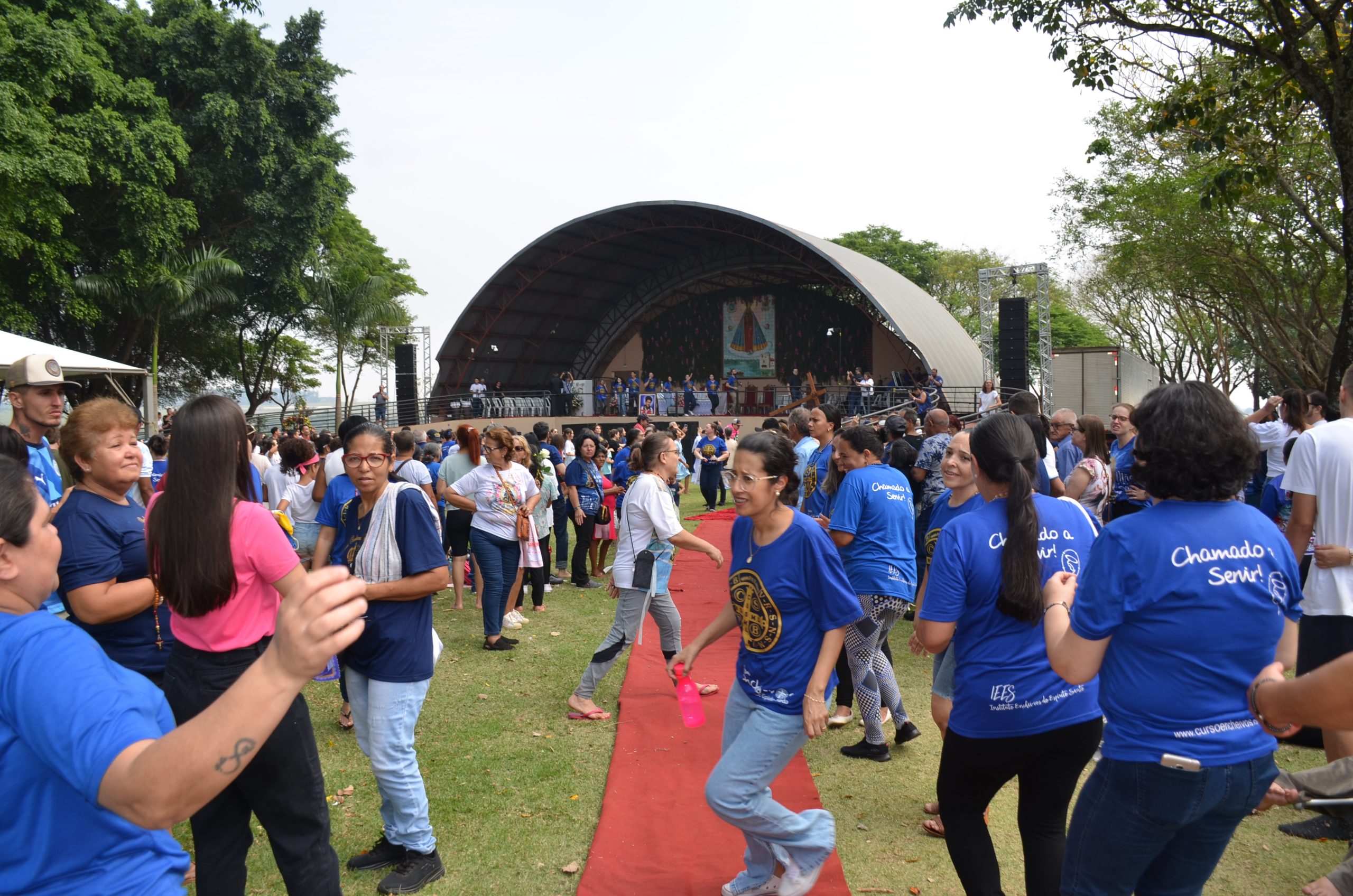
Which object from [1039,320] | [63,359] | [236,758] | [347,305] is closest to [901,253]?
[1039,320]

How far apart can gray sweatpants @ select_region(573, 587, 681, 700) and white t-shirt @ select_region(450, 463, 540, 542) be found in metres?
1.60

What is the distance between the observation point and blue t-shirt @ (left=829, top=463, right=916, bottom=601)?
4.60 m

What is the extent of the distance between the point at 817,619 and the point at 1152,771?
1210 mm

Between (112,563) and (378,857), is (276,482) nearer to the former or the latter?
(378,857)

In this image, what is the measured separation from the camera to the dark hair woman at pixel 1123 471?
5.70 meters

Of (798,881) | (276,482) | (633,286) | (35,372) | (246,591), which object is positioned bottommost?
(798,881)

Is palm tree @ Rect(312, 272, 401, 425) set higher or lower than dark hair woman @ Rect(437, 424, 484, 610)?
higher

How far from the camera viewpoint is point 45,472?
4391mm

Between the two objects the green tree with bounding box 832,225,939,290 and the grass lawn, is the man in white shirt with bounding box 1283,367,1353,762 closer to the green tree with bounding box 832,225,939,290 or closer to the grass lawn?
the grass lawn

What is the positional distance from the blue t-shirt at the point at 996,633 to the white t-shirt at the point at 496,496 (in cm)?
453

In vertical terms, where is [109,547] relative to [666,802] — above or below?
above

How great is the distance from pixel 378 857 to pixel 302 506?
3.97m

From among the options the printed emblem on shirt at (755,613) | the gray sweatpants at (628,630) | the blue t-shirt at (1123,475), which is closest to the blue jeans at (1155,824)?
the printed emblem on shirt at (755,613)

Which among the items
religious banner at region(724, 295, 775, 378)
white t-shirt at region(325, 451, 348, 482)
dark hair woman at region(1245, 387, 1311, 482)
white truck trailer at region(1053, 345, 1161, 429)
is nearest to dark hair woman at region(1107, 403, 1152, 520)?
dark hair woman at region(1245, 387, 1311, 482)
